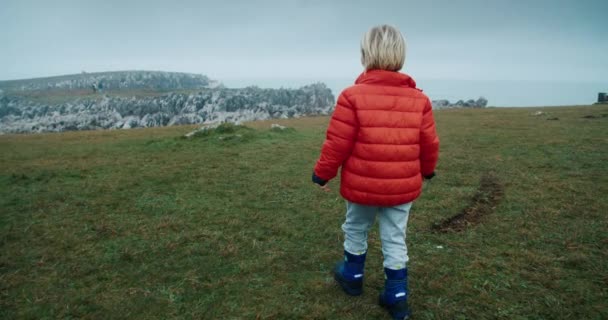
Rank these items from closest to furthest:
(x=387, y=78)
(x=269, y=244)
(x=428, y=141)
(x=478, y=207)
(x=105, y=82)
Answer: (x=387, y=78), (x=428, y=141), (x=269, y=244), (x=478, y=207), (x=105, y=82)

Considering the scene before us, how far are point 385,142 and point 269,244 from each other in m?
3.12

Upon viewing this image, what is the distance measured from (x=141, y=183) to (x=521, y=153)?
13.1 m

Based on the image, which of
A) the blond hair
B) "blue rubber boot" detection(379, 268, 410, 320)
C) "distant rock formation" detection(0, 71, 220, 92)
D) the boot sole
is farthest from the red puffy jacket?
"distant rock formation" detection(0, 71, 220, 92)

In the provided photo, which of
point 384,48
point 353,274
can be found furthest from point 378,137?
point 353,274

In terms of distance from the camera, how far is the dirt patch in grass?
698 centimetres

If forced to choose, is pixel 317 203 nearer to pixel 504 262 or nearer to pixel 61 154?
pixel 504 262

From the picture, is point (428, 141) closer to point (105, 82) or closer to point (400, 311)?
point (400, 311)

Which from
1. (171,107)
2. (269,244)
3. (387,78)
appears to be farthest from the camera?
(171,107)

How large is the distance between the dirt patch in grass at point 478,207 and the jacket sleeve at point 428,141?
2673 mm

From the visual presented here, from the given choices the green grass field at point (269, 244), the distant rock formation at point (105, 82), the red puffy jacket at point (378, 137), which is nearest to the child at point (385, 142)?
the red puffy jacket at point (378, 137)

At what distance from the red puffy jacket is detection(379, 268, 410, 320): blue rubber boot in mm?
883

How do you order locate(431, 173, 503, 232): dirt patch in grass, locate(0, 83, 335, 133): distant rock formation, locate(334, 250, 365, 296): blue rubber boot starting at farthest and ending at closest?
locate(0, 83, 335, 133): distant rock formation
locate(431, 173, 503, 232): dirt patch in grass
locate(334, 250, 365, 296): blue rubber boot

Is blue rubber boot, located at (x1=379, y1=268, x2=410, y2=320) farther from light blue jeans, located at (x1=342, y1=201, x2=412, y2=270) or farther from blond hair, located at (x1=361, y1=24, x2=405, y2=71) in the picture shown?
blond hair, located at (x1=361, y1=24, x2=405, y2=71)

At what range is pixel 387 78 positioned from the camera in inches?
165
